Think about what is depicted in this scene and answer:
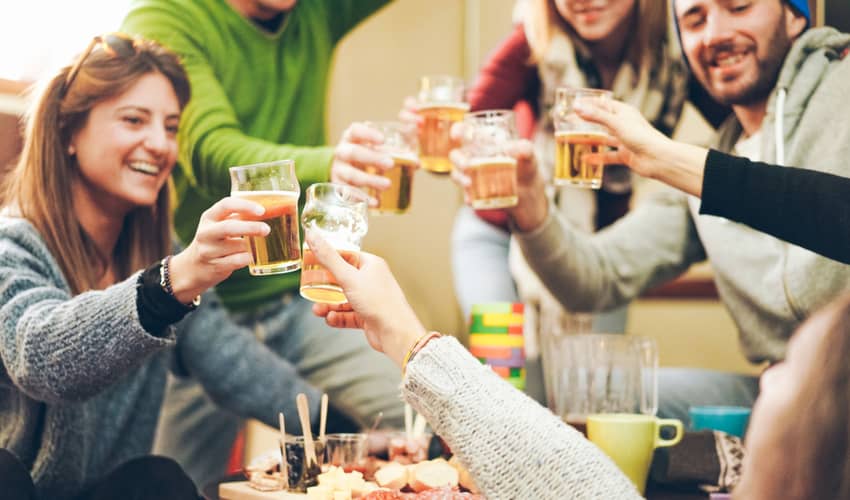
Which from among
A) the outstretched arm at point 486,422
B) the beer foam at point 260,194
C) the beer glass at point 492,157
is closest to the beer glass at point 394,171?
the beer glass at point 492,157

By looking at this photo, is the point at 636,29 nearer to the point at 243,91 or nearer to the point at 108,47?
the point at 243,91

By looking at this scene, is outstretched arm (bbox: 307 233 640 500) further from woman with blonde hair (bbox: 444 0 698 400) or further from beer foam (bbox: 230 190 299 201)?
woman with blonde hair (bbox: 444 0 698 400)

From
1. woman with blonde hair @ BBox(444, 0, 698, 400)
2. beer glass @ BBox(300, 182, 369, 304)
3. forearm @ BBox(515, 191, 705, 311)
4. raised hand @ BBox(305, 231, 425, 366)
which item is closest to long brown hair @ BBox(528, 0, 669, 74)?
woman with blonde hair @ BBox(444, 0, 698, 400)

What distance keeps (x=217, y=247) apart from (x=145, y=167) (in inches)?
23.7

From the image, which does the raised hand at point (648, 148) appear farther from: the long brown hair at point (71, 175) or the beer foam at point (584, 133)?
the long brown hair at point (71, 175)

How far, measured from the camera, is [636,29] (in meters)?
2.24

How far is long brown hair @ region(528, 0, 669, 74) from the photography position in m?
2.22

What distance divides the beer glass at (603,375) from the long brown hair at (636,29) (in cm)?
101

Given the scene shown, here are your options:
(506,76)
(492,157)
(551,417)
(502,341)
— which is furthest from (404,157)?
(506,76)

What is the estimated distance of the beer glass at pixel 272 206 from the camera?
43.3 inches

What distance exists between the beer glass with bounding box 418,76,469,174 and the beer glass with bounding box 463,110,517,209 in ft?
0.20

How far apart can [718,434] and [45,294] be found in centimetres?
106

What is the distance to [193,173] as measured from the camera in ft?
6.28

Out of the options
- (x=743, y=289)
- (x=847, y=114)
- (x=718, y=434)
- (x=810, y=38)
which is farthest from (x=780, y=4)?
(x=718, y=434)
